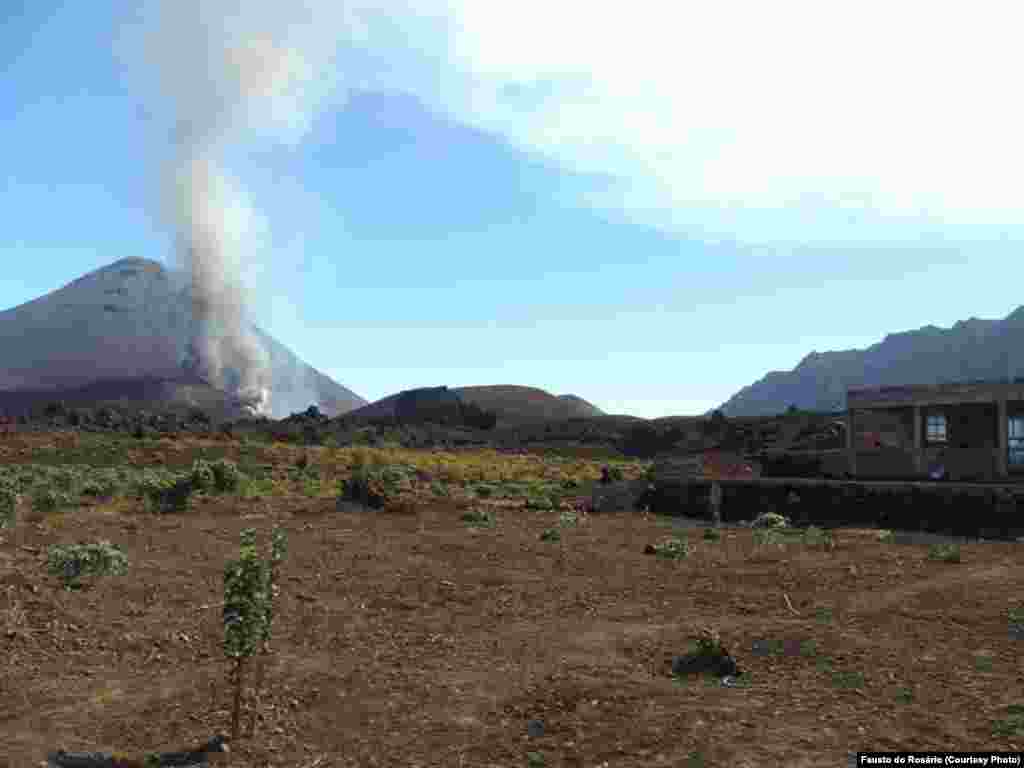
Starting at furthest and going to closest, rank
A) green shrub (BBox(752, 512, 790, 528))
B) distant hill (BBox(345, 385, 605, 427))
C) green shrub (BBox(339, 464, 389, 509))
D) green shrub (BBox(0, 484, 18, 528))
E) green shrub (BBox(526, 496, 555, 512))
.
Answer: distant hill (BBox(345, 385, 605, 427)) → green shrub (BBox(526, 496, 555, 512)) → green shrub (BBox(339, 464, 389, 509)) → green shrub (BBox(752, 512, 790, 528)) → green shrub (BBox(0, 484, 18, 528))

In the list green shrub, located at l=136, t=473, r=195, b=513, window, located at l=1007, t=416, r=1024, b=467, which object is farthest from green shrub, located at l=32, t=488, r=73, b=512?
window, located at l=1007, t=416, r=1024, b=467

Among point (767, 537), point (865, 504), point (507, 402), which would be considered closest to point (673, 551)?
point (767, 537)

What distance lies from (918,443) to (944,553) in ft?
48.2

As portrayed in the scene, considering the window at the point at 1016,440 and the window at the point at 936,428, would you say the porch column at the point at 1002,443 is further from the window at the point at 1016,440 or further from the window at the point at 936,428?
the window at the point at 936,428

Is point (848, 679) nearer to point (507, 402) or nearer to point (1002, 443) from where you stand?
point (1002, 443)

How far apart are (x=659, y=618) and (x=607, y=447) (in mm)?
62013

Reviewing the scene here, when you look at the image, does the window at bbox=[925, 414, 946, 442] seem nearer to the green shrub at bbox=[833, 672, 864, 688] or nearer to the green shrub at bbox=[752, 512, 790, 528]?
the green shrub at bbox=[752, 512, 790, 528]

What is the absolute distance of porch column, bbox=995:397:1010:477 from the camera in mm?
24391

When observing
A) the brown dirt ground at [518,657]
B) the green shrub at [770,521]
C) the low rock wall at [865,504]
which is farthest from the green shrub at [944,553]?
the green shrub at [770,521]

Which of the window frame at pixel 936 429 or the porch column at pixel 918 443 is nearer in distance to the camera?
the porch column at pixel 918 443

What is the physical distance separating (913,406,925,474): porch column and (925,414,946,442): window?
253mm

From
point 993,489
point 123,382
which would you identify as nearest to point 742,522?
point 993,489

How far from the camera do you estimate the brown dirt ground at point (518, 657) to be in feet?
19.4

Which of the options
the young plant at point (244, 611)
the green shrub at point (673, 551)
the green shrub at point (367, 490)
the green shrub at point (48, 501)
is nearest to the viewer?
the young plant at point (244, 611)
